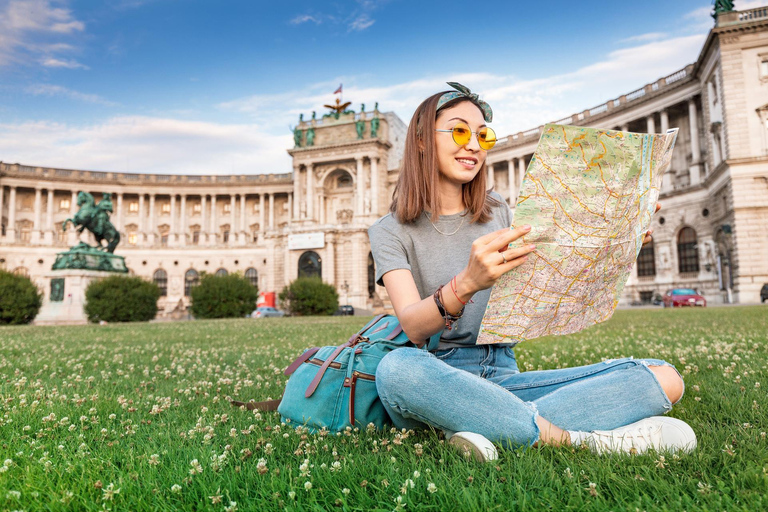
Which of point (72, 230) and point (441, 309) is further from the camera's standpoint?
point (72, 230)

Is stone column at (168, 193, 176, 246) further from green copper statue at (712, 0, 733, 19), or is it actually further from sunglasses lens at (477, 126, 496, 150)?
sunglasses lens at (477, 126, 496, 150)

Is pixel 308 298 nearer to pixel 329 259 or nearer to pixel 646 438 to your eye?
pixel 329 259

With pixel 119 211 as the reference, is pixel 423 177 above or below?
below

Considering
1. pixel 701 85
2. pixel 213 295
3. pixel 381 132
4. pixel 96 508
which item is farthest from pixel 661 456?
pixel 381 132

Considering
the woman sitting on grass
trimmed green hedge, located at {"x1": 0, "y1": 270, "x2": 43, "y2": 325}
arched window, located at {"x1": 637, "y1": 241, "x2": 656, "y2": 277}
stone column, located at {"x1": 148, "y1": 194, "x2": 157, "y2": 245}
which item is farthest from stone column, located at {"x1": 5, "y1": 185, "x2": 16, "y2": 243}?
the woman sitting on grass

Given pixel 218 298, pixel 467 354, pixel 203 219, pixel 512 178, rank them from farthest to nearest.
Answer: pixel 203 219 < pixel 512 178 < pixel 218 298 < pixel 467 354

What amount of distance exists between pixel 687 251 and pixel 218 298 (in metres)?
33.3

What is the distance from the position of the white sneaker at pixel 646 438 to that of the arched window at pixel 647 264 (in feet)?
144

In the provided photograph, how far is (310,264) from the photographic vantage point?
55.9m

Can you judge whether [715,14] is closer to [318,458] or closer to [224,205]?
[318,458]

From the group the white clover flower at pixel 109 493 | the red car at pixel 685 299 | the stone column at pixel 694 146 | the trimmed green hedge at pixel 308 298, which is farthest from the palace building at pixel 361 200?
the white clover flower at pixel 109 493

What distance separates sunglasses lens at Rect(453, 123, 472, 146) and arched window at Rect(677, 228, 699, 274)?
136 feet

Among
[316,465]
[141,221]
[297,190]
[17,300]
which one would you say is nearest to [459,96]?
[316,465]

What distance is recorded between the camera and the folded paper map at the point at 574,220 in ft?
7.75
